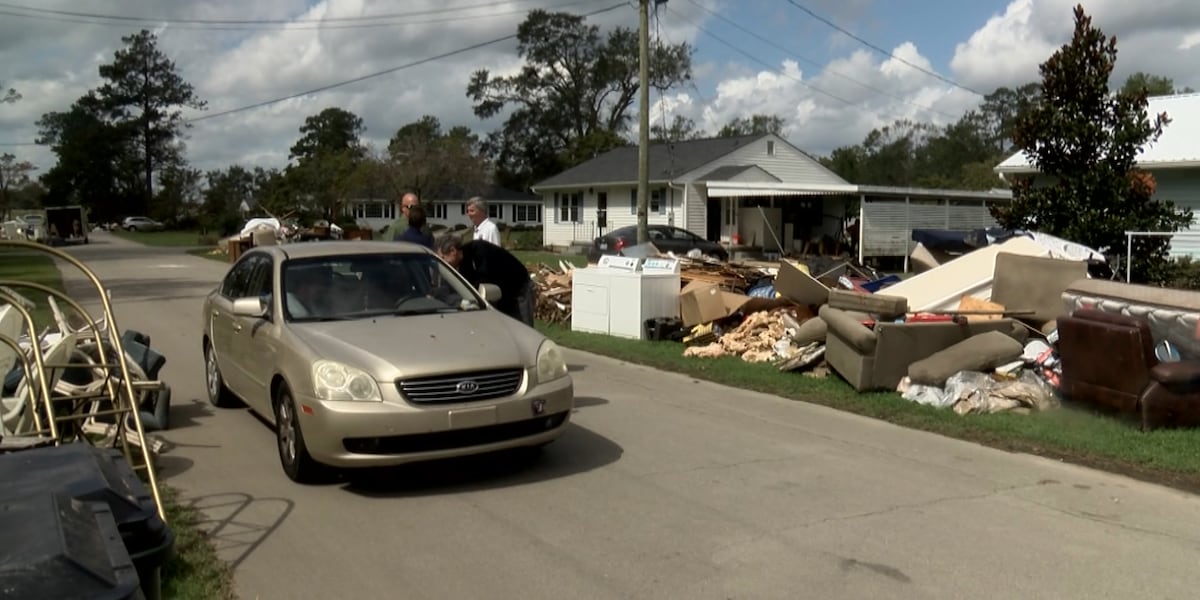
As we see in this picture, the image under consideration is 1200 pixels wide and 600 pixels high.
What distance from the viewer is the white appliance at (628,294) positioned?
14008mm

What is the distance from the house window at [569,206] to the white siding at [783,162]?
778cm

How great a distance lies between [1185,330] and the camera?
8.36m

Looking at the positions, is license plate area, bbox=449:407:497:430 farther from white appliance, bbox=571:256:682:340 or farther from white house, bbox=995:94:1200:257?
white house, bbox=995:94:1200:257

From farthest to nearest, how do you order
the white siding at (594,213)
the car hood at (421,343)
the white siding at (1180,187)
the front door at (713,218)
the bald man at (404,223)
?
the white siding at (594,213)
the front door at (713,218)
the white siding at (1180,187)
the bald man at (404,223)
the car hood at (421,343)

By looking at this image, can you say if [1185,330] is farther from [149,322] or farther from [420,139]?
[420,139]

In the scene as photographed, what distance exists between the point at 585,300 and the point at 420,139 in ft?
165

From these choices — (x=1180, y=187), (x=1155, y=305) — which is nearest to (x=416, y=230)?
(x=1155, y=305)

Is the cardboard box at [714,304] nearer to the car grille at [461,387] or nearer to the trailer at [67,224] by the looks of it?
the car grille at [461,387]

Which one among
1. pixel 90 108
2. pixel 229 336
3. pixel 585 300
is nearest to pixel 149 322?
pixel 585 300

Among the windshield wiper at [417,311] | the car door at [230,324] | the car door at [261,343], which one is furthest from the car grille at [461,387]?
the car door at [230,324]

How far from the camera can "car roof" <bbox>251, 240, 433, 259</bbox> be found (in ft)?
25.9

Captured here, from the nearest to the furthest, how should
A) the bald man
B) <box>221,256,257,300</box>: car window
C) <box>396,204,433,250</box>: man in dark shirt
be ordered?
<box>221,256,257,300</box>: car window < <box>396,204,433,250</box>: man in dark shirt < the bald man

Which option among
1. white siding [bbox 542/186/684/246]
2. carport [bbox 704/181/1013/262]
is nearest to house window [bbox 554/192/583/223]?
white siding [bbox 542/186/684/246]

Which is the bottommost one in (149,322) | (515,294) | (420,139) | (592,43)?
(149,322)
